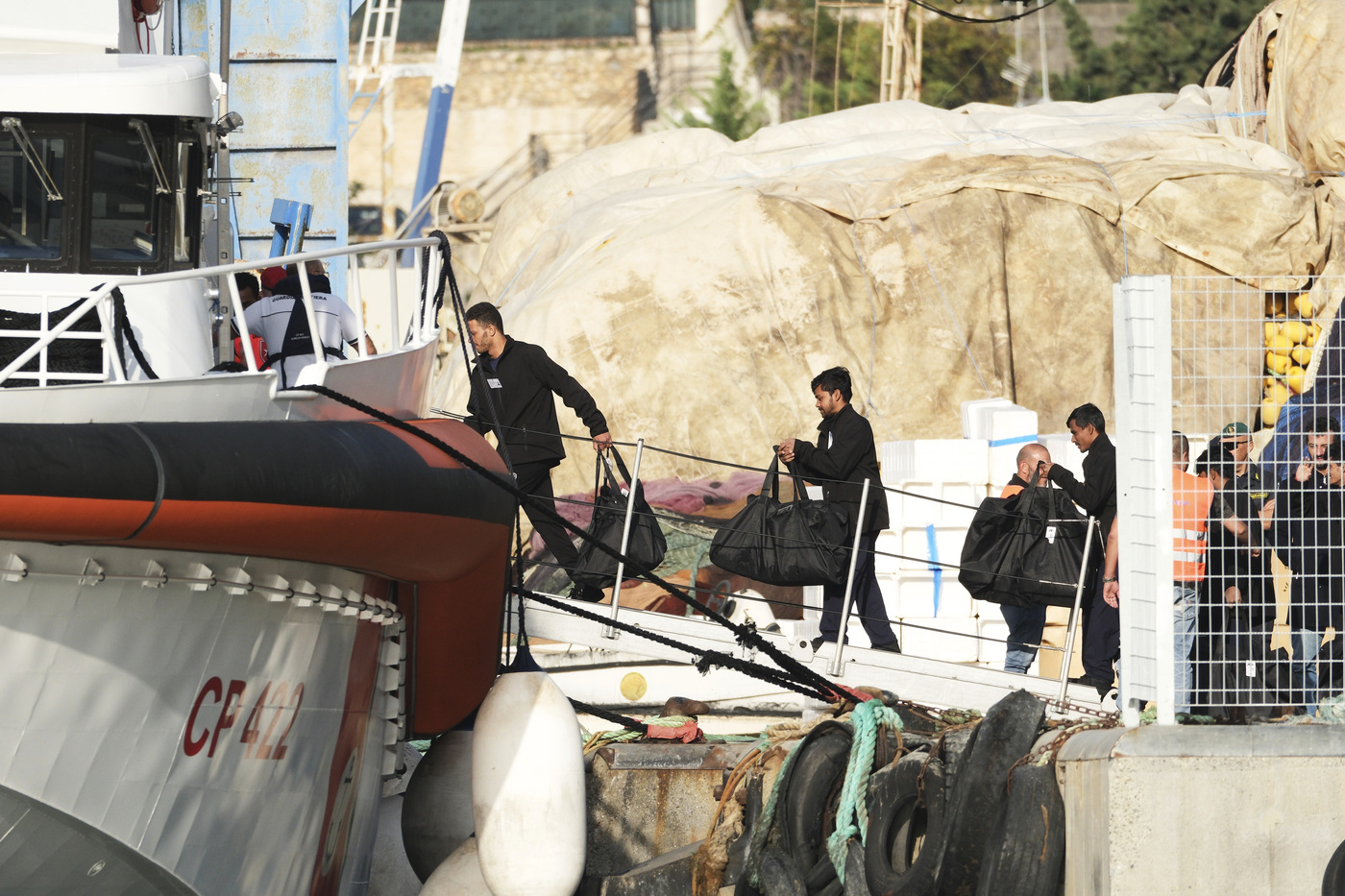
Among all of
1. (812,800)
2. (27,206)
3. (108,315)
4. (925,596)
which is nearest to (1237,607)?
(812,800)

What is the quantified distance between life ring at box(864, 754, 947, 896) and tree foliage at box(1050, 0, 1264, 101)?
3126 centimetres

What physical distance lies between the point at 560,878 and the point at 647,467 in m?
9.10

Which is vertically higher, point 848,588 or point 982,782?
point 848,588

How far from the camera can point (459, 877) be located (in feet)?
22.9

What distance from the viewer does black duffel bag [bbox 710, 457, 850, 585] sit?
775cm

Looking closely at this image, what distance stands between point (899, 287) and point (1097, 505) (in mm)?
8267

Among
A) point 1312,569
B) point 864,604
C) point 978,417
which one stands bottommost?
point 864,604

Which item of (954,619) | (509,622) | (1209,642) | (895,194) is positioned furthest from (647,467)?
(1209,642)

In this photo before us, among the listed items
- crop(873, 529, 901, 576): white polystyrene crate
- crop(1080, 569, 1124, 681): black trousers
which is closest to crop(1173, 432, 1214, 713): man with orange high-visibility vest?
crop(1080, 569, 1124, 681): black trousers

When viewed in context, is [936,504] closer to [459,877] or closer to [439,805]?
[439,805]

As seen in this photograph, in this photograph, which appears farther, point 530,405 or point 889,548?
point 889,548

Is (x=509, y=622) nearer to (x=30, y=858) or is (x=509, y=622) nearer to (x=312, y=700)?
(x=312, y=700)

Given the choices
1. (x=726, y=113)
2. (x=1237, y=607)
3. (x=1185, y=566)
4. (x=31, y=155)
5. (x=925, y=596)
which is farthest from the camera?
(x=726, y=113)

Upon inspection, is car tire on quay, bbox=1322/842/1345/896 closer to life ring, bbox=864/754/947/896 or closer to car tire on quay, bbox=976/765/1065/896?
car tire on quay, bbox=976/765/1065/896
